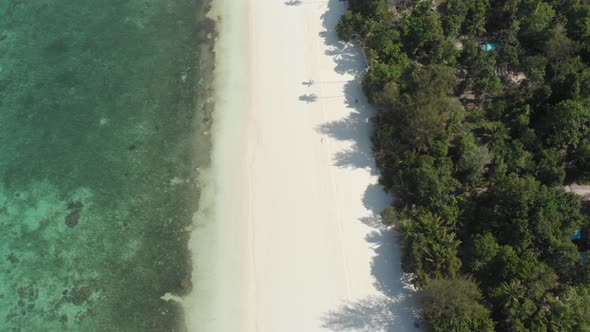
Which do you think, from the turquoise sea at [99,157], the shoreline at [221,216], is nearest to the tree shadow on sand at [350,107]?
the shoreline at [221,216]

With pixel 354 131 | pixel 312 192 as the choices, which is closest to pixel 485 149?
pixel 354 131

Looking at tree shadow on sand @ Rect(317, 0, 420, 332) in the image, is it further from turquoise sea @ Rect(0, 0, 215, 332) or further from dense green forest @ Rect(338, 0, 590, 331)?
turquoise sea @ Rect(0, 0, 215, 332)

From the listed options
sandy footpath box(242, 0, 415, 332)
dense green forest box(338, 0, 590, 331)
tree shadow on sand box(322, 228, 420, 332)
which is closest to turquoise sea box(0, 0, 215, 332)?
sandy footpath box(242, 0, 415, 332)

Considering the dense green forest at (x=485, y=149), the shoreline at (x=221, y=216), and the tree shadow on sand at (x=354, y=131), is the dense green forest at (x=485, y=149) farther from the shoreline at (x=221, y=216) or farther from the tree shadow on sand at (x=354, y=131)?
the shoreline at (x=221, y=216)

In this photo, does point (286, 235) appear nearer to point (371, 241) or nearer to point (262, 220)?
point (262, 220)

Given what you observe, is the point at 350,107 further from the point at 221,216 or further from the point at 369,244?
the point at 221,216

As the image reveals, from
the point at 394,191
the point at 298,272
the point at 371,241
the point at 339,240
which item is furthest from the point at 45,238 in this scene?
the point at 394,191
